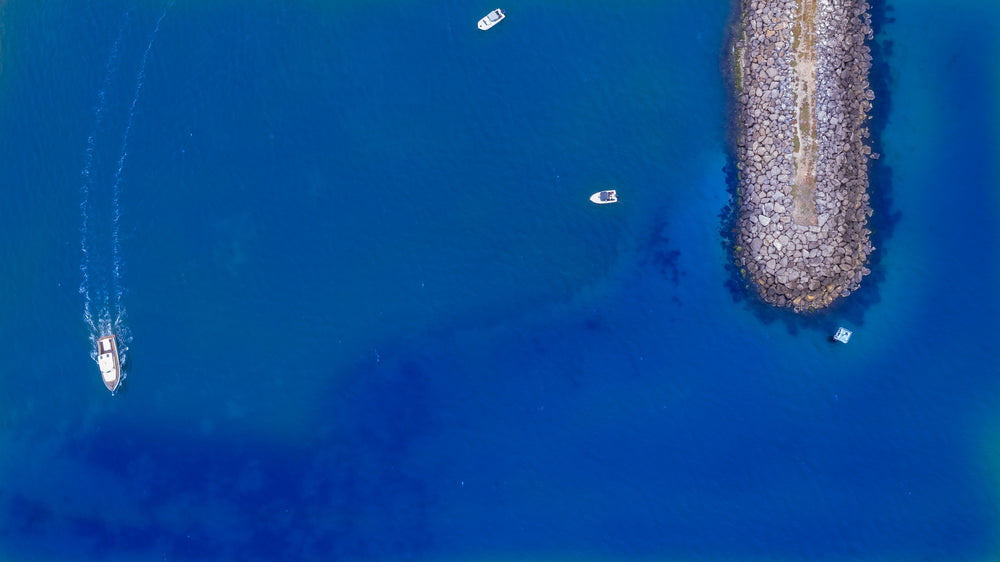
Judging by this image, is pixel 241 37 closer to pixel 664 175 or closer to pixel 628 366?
pixel 664 175

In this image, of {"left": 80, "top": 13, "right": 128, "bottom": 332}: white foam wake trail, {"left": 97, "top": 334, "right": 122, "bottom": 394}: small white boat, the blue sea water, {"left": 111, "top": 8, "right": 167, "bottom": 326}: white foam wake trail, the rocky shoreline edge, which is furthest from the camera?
{"left": 80, "top": 13, "right": 128, "bottom": 332}: white foam wake trail

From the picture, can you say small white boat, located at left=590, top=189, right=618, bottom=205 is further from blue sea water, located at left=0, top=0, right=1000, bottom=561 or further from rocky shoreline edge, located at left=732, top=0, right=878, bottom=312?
rocky shoreline edge, located at left=732, top=0, right=878, bottom=312

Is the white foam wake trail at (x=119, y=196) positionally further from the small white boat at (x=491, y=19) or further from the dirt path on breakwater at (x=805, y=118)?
the dirt path on breakwater at (x=805, y=118)

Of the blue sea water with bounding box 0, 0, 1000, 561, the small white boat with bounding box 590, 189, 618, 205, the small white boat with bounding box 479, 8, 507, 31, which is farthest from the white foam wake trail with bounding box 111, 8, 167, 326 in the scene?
the small white boat with bounding box 590, 189, 618, 205

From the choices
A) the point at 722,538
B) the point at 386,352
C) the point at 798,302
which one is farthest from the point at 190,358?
the point at 798,302

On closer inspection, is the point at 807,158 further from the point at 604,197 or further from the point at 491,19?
the point at 491,19

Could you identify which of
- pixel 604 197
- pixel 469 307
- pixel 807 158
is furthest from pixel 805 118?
pixel 469 307
